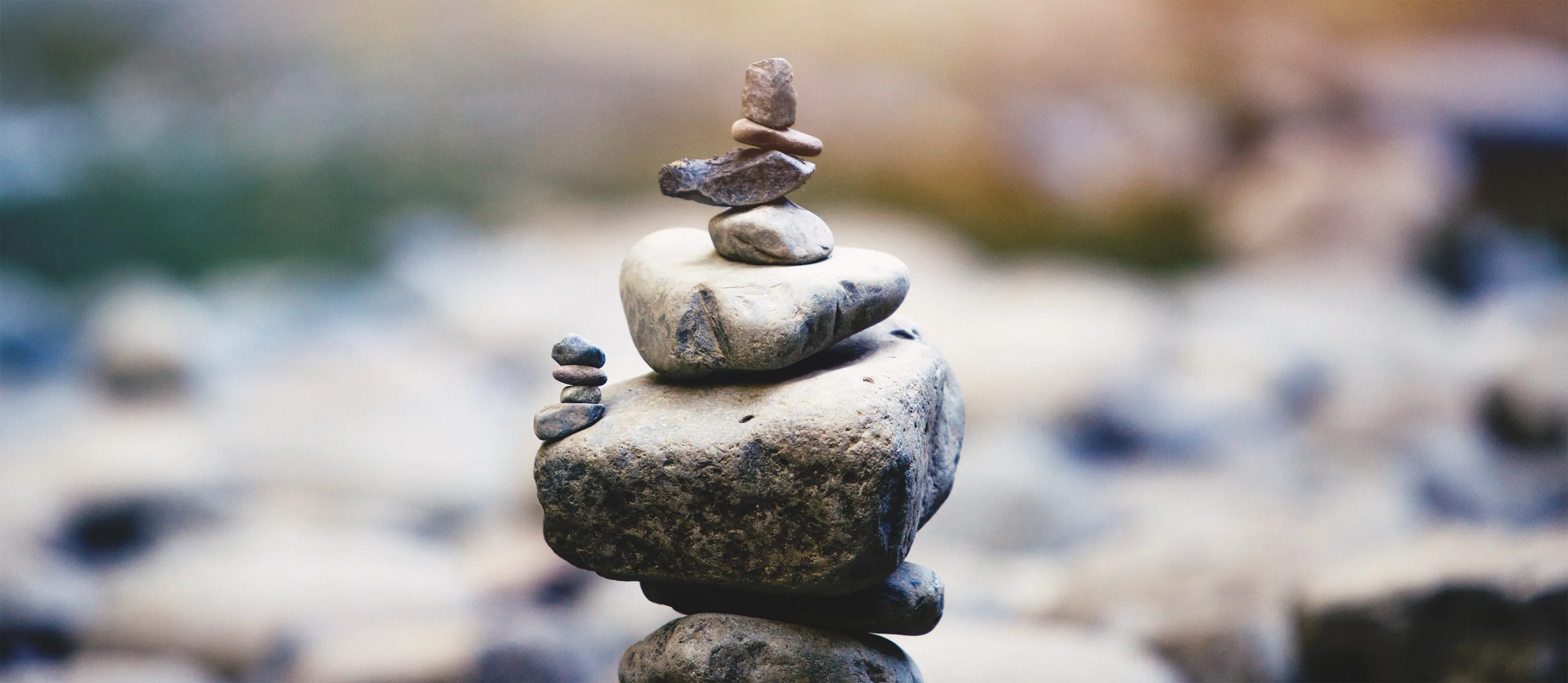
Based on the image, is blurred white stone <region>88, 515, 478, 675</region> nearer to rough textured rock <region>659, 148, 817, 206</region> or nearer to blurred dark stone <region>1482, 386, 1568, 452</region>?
rough textured rock <region>659, 148, 817, 206</region>

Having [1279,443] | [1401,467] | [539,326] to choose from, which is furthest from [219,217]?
[1401,467]

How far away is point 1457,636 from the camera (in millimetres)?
6285

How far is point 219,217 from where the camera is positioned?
10.5m

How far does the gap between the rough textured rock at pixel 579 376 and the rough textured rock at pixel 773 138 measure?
106cm

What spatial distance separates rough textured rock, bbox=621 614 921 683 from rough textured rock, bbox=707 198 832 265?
1.37m

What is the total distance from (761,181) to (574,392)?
3.56ft

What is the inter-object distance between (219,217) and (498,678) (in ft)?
20.4

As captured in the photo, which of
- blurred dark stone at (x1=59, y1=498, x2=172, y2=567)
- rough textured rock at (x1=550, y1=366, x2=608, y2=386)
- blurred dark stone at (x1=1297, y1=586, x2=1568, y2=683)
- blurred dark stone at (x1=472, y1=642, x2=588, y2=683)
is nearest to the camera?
rough textured rock at (x1=550, y1=366, x2=608, y2=386)

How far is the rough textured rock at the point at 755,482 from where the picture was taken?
3.60 m

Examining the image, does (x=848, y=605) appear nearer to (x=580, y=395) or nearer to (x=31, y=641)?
(x=580, y=395)

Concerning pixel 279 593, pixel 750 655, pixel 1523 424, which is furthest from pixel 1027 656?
pixel 1523 424

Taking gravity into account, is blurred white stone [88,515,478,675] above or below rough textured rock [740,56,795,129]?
below

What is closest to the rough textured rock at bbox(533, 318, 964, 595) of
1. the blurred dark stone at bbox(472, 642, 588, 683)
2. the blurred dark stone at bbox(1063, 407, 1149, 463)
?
the blurred dark stone at bbox(472, 642, 588, 683)

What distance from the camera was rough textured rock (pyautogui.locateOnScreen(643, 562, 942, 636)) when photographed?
4113 millimetres
